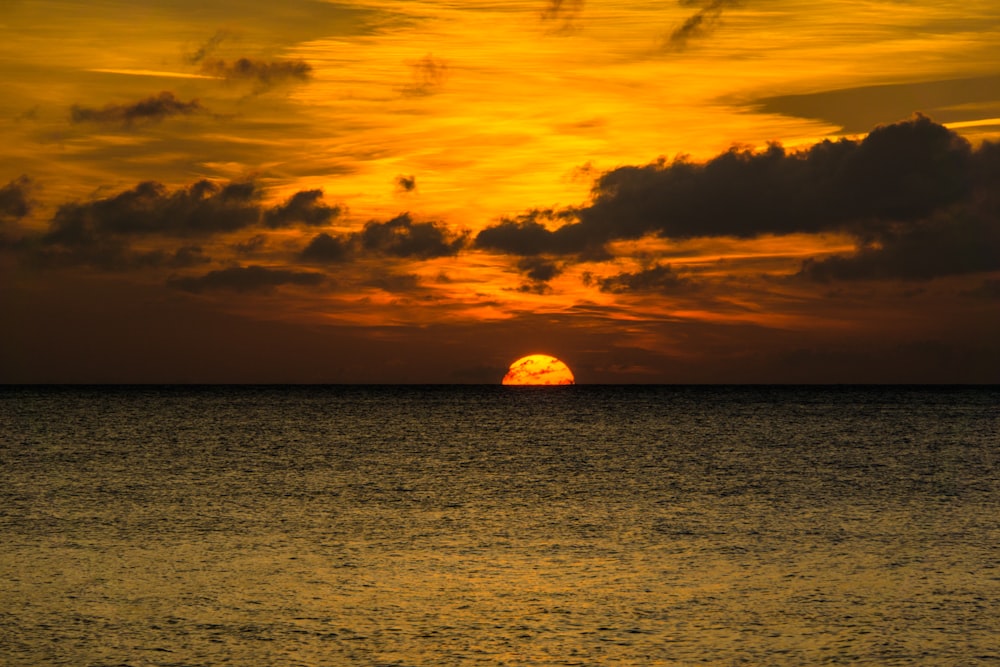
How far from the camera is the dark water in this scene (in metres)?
19.2

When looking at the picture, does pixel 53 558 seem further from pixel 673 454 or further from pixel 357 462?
pixel 673 454

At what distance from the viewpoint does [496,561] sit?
27891 millimetres

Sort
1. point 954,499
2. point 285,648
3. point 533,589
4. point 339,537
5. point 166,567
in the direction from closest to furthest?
point 285,648 → point 533,589 → point 166,567 → point 339,537 → point 954,499

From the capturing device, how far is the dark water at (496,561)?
19.2m

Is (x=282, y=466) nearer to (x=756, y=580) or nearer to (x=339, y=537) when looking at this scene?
(x=339, y=537)

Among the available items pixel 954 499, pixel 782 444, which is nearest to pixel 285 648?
pixel 954 499

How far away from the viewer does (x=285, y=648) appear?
1894cm

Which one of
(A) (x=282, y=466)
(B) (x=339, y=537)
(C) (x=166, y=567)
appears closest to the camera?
(C) (x=166, y=567)

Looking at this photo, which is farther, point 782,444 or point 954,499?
point 782,444

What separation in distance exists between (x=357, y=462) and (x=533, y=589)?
43449mm

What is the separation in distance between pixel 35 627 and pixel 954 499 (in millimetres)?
38312

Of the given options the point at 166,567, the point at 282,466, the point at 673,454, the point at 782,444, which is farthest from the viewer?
the point at 782,444

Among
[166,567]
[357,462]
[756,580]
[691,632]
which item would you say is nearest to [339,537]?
[166,567]

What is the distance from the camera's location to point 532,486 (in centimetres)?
5066
